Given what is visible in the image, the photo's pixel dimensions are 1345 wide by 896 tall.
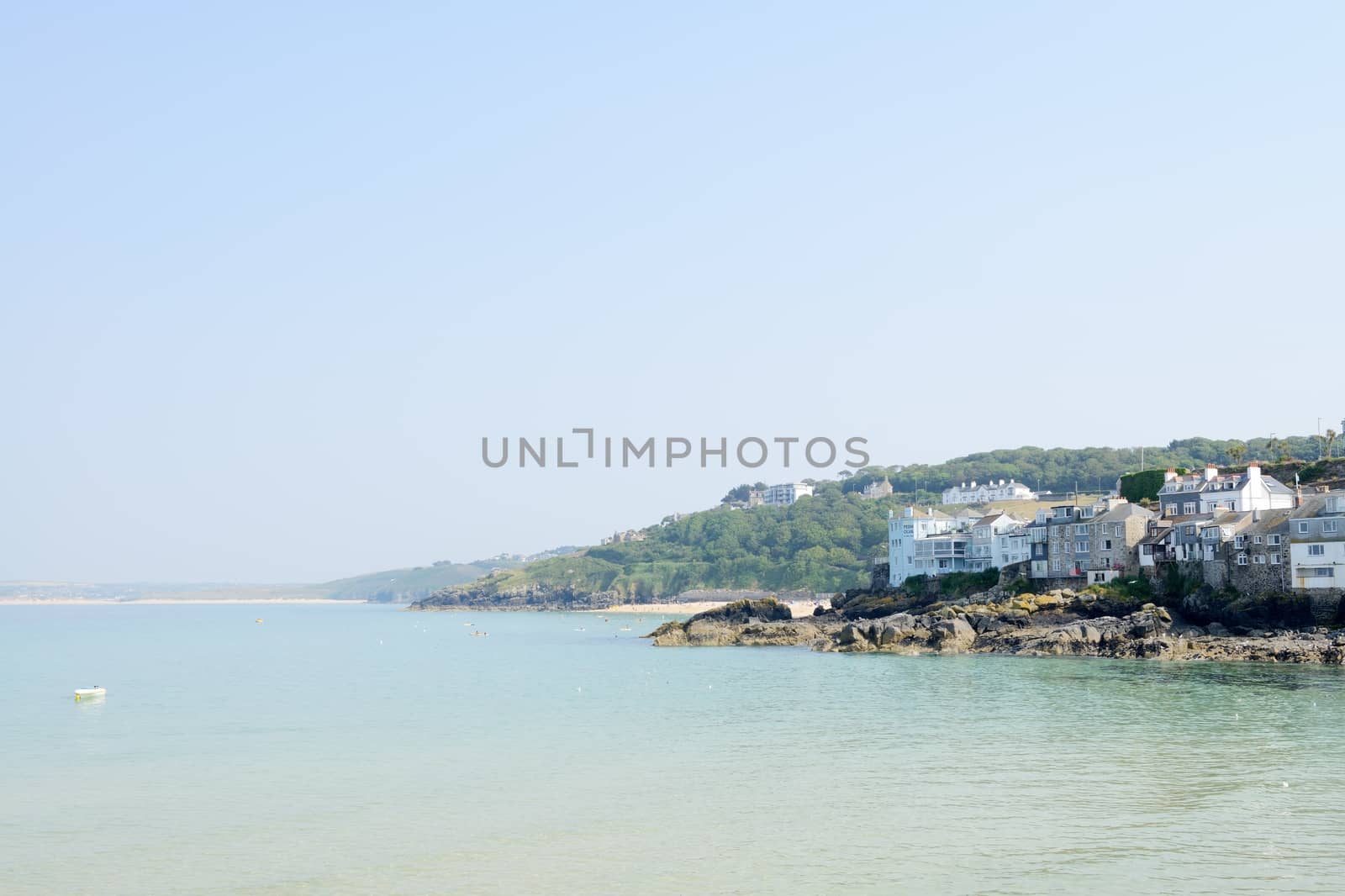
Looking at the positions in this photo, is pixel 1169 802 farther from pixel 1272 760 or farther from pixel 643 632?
pixel 643 632

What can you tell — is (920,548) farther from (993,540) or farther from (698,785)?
(698,785)

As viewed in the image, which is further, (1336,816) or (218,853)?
(1336,816)

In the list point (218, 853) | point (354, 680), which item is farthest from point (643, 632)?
point (218, 853)

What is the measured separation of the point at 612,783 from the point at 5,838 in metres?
14.8

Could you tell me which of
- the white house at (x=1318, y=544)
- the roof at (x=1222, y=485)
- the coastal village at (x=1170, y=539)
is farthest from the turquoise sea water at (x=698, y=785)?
the roof at (x=1222, y=485)

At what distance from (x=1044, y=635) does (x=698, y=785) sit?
4682 cm

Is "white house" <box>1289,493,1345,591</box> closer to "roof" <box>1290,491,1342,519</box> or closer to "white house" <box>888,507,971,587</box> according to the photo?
"roof" <box>1290,491,1342,519</box>

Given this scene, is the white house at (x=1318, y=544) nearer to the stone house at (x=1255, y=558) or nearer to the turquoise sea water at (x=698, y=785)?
the stone house at (x=1255, y=558)

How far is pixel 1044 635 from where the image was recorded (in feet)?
241

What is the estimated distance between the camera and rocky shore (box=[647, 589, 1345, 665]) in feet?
212

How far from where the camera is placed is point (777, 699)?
52781 mm

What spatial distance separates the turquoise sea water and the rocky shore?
191 inches

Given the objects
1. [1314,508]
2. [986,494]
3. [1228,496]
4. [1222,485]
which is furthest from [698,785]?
[986,494]

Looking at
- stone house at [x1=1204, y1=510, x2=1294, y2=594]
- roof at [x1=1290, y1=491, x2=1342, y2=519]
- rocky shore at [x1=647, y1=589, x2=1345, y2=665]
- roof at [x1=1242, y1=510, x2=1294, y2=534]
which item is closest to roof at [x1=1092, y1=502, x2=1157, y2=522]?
rocky shore at [x1=647, y1=589, x2=1345, y2=665]
